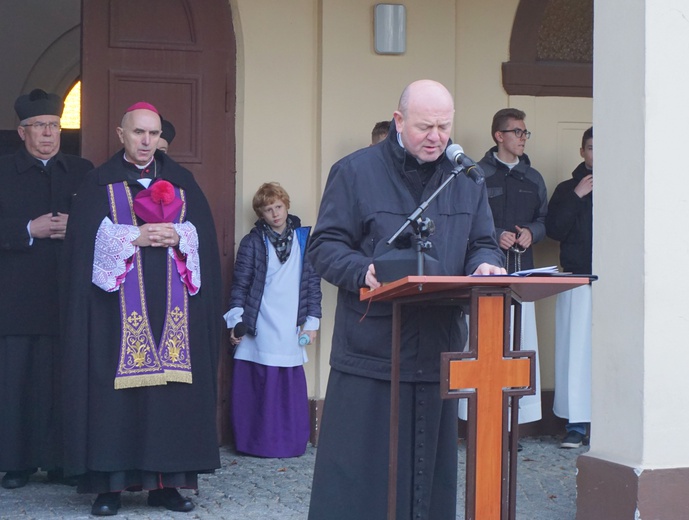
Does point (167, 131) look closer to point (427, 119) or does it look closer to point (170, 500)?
point (170, 500)

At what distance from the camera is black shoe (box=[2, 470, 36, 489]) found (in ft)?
22.9

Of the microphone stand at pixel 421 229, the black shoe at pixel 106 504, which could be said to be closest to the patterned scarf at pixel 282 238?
the black shoe at pixel 106 504

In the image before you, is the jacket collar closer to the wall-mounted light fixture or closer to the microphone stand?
the wall-mounted light fixture

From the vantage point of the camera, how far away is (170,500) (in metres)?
6.39

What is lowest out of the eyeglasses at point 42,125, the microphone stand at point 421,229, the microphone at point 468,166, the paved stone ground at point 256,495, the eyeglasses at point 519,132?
the paved stone ground at point 256,495

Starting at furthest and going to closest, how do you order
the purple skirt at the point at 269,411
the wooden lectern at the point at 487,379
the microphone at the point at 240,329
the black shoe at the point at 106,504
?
the purple skirt at the point at 269,411
the microphone at the point at 240,329
the black shoe at the point at 106,504
the wooden lectern at the point at 487,379

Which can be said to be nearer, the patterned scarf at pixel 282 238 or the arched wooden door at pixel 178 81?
the arched wooden door at pixel 178 81

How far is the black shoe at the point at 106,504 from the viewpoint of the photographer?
6.22m

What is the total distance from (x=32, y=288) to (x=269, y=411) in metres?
1.81

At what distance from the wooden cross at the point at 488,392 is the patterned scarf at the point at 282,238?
4.18 meters

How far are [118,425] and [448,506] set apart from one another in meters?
2.38

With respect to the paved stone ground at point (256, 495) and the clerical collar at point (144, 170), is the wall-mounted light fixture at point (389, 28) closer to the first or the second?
the clerical collar at point (144, 170)

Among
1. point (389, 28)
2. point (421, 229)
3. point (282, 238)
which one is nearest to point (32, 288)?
point (282, 238)

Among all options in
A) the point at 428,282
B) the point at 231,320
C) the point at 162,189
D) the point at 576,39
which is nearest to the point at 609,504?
the point at 428,282
